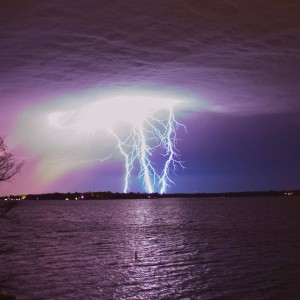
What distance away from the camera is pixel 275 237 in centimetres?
5547

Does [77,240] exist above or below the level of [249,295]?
above

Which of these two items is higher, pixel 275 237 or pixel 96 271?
pixel 275 237

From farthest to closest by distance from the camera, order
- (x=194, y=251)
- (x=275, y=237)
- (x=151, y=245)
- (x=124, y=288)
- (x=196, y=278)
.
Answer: (x=275, y=237), (x=151, y=245), (x=194, y=251), (x=196, y=278), (x=124, y=288)

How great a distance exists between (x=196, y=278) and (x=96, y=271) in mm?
7655

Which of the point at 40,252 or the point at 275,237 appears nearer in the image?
the point at 40,252

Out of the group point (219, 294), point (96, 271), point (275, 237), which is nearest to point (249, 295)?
point (219, 294)

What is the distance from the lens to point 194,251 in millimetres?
43781

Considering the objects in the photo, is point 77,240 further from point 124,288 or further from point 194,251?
point 124,288

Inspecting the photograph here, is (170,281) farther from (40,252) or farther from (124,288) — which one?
(40,252)

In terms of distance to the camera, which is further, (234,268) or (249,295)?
(234,268)

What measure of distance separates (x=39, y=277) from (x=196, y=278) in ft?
33.4

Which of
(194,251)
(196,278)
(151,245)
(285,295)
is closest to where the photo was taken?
(285,295)

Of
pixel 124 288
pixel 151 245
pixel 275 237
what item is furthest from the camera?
pixel 275 237

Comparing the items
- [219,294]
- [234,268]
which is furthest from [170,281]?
[234,268]
